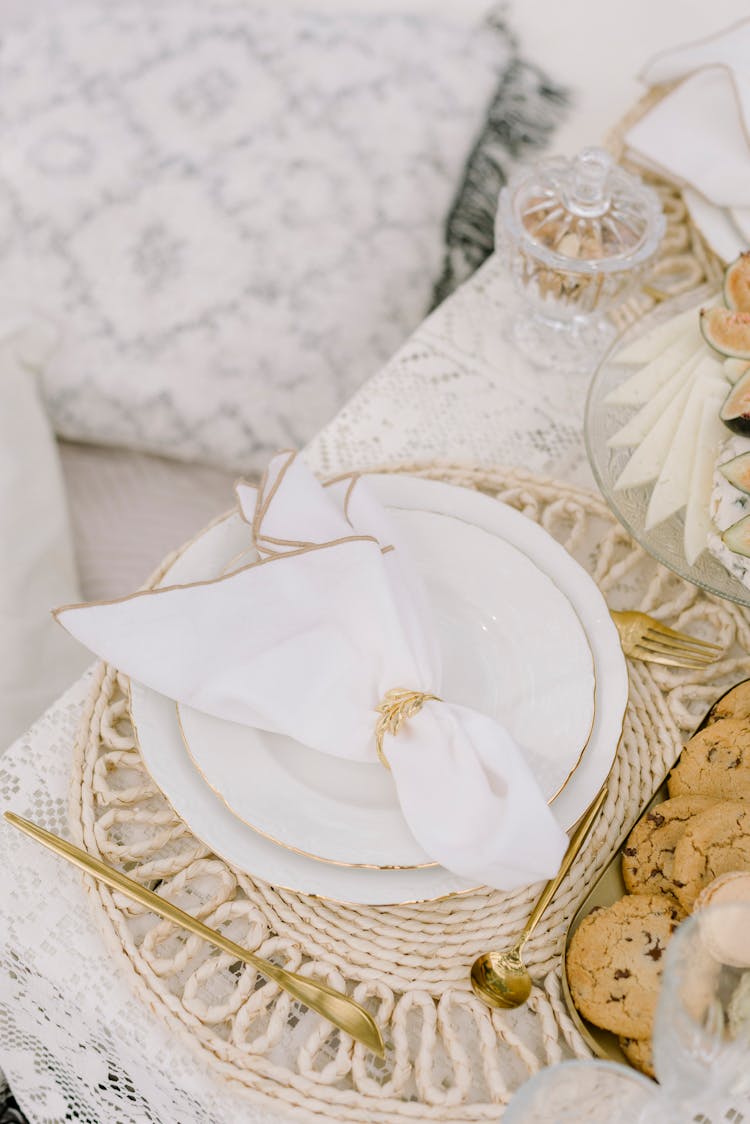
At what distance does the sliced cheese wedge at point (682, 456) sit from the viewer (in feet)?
2.50

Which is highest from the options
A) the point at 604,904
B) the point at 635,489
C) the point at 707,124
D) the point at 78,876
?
the point at 707,124

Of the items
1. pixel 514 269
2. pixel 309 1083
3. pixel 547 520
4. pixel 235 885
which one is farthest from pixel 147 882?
pixel 514 269

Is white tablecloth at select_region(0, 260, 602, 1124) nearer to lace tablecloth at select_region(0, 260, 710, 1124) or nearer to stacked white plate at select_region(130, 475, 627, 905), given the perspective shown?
lace tablecloth at select_region(0, 260, 710, 1124)

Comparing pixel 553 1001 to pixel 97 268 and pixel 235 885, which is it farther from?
pixel 97 268

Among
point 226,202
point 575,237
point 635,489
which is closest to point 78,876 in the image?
point 635,489

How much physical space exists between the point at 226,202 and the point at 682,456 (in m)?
0.71

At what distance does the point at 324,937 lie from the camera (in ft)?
2.09

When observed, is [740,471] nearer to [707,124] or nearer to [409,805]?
[409,805]

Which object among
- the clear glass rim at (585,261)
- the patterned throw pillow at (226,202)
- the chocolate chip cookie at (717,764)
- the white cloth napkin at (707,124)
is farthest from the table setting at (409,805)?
the patterned throw pillow at (226,202)

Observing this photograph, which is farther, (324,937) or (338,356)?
(338,356)

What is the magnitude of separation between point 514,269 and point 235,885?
638mm

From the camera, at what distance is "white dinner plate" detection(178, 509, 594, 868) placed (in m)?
0.62

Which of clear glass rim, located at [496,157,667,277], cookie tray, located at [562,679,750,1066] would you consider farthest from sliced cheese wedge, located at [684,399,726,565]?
clear glass rim, located at [496,157,667,277]

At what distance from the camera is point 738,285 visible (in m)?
0.85
